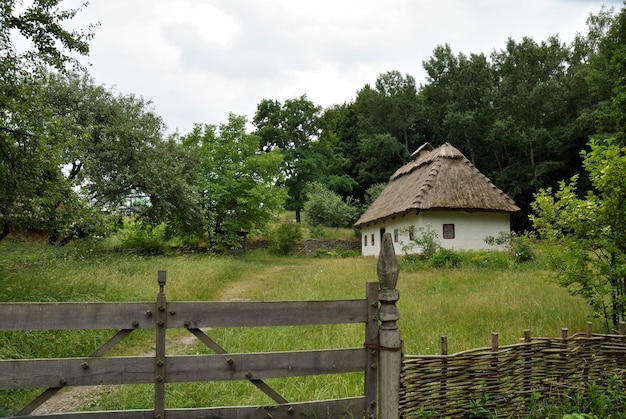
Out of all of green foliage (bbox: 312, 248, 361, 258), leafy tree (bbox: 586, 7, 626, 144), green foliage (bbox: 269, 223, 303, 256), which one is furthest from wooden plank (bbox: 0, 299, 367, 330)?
green foliage (bbox: 269, 223, 303, 256)

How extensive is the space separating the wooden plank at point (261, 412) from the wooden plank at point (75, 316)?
625 mm

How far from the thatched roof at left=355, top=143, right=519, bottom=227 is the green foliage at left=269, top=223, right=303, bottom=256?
6.64 m

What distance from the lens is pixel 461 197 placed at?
22344 millimetres

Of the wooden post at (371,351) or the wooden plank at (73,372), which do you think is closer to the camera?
the wooden plank at (73,372)

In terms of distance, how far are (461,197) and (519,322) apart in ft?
53.9

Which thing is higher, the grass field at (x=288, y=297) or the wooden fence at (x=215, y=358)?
the wooden fence at (x=215, y=358)

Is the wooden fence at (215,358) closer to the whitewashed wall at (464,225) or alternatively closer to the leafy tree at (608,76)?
the whitewashed wall at (464,225)

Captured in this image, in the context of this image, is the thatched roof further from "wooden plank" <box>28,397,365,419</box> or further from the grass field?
"wooden plank" <box>28,397,365,419</box>

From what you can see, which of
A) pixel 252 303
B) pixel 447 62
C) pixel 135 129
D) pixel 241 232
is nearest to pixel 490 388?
pixel 252 303

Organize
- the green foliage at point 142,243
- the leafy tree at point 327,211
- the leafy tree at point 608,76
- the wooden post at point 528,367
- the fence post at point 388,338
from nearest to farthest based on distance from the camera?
the fence post at point 388,338 < the wooden post at point 528,367 < the green foliage at point 142,243 < the leafy tree at point 608,76 < the leafy tree at point 327,211

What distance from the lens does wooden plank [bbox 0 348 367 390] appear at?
2838mm

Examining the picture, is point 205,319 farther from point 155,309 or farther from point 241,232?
point 241,232

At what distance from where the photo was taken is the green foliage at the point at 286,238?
3073cm

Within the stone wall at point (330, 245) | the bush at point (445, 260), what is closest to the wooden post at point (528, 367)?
the bush at point (445, 260)
